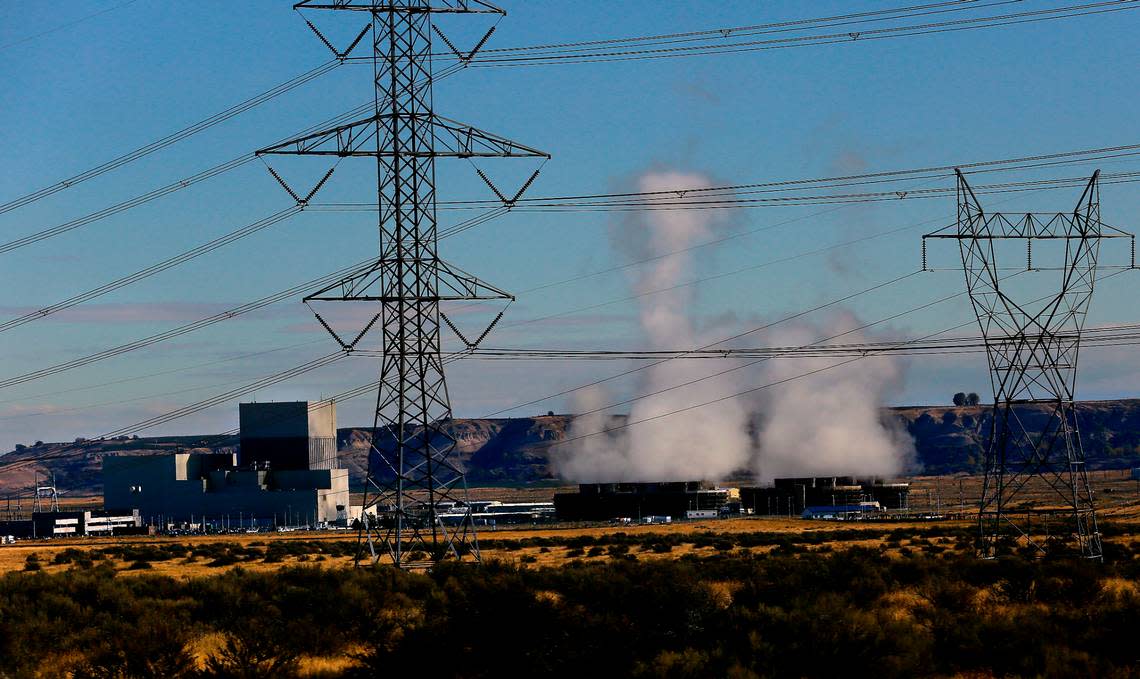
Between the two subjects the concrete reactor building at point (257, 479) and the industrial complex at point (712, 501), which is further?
the industrial complex at point (712, 501)

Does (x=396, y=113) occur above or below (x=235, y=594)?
above

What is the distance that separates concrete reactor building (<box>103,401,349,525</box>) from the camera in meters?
168

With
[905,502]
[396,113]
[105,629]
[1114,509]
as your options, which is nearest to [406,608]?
[105,629]

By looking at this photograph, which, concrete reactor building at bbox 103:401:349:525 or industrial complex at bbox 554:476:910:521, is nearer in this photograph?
concrete reactor building at bbox 103:401:349:525

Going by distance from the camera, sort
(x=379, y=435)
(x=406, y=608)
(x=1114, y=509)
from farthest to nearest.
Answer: (x=1114, y=509), (x=379, y=435), (x=406, y=608)

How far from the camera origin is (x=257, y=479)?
17125 centimetres

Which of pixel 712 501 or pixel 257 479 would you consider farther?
pixel 712 501

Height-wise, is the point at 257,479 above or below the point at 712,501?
above

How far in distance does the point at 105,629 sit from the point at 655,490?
6241 inches

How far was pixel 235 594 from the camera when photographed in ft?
134

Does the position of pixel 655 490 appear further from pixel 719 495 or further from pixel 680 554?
pixel 680 554

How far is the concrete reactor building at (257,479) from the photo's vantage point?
16762 centimetres

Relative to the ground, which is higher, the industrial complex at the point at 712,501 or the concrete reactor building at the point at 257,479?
the concrete reactor building at the point at 257,479

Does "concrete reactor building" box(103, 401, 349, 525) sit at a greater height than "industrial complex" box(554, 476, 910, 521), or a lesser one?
greater
